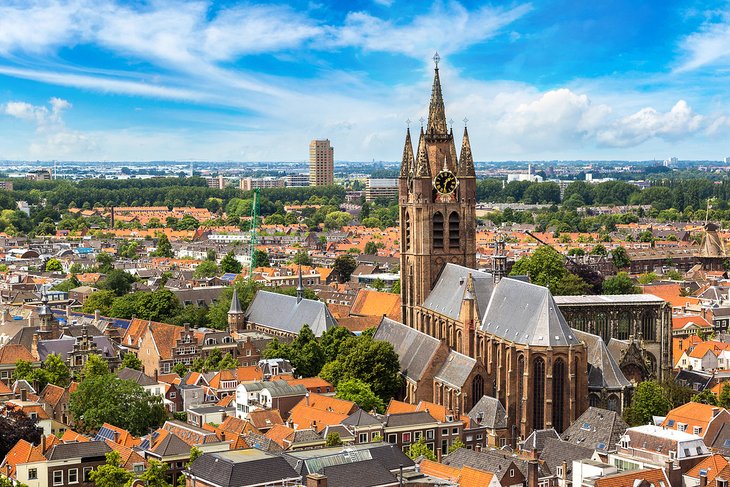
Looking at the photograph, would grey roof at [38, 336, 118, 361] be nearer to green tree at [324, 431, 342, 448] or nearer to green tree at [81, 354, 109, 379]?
green tree at [81, 354, 109, 379]

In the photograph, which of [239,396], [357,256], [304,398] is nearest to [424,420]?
[304,398]

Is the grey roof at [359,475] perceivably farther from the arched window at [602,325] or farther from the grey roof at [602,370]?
the arched window at [602,325]

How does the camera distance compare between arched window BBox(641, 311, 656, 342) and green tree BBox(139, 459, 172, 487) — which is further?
arched window BBox(641, 311, 656, 342)

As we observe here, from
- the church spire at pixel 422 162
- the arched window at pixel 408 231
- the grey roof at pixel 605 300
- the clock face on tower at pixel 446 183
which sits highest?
the church spire at pixel 422 162

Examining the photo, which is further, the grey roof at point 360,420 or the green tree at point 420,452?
the grey roof at point 360,420

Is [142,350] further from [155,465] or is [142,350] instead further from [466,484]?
[466,484]

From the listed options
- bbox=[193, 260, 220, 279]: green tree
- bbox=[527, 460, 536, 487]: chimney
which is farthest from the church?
bbox=[193, 260, 220, 279]: green tree

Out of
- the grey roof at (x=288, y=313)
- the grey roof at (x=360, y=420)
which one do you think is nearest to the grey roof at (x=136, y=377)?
the grey roof at (x=288, y=313)

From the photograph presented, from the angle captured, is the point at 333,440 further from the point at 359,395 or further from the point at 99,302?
the point at 99,302
